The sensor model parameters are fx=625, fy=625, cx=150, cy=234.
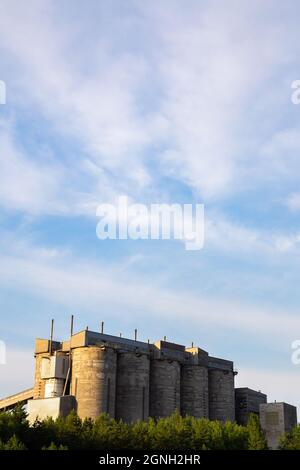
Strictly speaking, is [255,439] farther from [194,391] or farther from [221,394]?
[221,394]

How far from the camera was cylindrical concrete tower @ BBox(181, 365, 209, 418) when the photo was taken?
287ft

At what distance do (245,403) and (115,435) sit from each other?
48801 millimetres

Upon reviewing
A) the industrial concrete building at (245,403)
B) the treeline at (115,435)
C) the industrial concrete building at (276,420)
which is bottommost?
the treeline at (115,435)

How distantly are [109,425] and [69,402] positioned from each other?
1743 centimetres

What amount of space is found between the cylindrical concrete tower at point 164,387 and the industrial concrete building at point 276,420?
1309 cm

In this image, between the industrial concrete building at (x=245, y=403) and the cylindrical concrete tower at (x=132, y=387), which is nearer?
the cylindrical concrete tower at (x=132, y=387)

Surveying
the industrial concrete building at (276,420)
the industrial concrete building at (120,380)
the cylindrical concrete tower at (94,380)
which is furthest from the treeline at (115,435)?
the industrial concrete building at (276,420)

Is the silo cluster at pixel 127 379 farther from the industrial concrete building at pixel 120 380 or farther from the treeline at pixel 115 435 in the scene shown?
the treeline at pixel 115 435

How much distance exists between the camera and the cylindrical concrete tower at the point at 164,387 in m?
83.2

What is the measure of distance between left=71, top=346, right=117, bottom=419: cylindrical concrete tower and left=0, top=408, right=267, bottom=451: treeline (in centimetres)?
1292

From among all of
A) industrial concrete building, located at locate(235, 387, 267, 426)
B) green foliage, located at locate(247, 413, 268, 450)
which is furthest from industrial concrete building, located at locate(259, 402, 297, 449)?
green foliage, located at locate(247, 413, 268, 450)

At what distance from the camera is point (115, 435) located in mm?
54906

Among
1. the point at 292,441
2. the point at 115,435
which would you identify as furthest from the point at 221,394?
the point at 115,435
